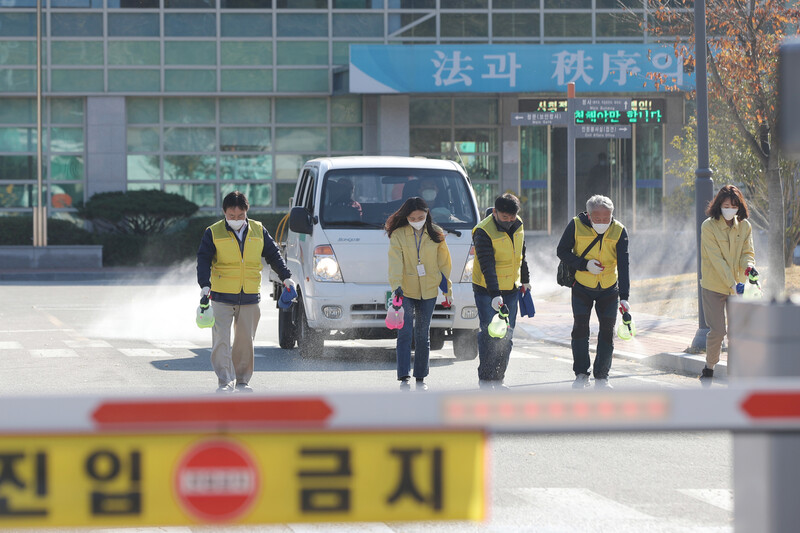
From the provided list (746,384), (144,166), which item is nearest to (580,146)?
(144,166)

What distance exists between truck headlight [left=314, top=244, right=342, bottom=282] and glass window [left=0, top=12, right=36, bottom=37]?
83.5 ft

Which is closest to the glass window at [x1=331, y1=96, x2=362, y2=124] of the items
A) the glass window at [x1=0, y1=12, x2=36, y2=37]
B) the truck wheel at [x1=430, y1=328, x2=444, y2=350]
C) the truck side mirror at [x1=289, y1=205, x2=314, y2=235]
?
the glass window at [x1=0, y1=12, x2=36, y2=37]

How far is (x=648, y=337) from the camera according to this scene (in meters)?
15.3

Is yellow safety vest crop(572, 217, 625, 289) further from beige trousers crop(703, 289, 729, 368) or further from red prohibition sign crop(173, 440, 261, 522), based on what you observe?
red prohibition sign crop(173, 440, 261, 522)

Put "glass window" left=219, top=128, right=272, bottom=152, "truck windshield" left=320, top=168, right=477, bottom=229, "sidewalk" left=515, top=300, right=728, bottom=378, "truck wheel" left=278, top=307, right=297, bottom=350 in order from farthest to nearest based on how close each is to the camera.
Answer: "glass window" left=219, top=128, right=272, bottom=152
"truck wheel" left=278, top=307, right=297, bottom=350
"truck windshield" left=320, top=168, right=477, bottom=229
"sidewalk" left=515, top=300, right=728, bottom=378

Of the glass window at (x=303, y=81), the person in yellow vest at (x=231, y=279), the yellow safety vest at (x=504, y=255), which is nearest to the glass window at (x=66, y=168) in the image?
the glass window at (x=303, y=81)

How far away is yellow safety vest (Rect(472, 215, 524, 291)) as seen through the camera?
10547 mm

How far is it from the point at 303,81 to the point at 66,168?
7.20 meters

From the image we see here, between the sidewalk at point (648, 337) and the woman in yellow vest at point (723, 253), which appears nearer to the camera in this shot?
the woman in yellow vest at point (723, 253)

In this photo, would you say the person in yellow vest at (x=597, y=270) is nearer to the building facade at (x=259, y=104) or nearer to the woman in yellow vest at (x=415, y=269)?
the woman in yellow vest at (x=415, y=269)

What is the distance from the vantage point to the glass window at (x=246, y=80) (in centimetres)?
3653

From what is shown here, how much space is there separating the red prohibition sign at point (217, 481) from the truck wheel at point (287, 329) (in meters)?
11.9

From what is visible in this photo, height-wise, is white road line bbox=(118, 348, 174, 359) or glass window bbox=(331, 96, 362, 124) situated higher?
glass window bbox=(331, 96, 362, 124)

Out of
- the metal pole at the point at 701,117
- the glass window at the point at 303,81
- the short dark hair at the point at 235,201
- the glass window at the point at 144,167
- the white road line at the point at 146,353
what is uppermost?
the glass window at the point at 303,81
